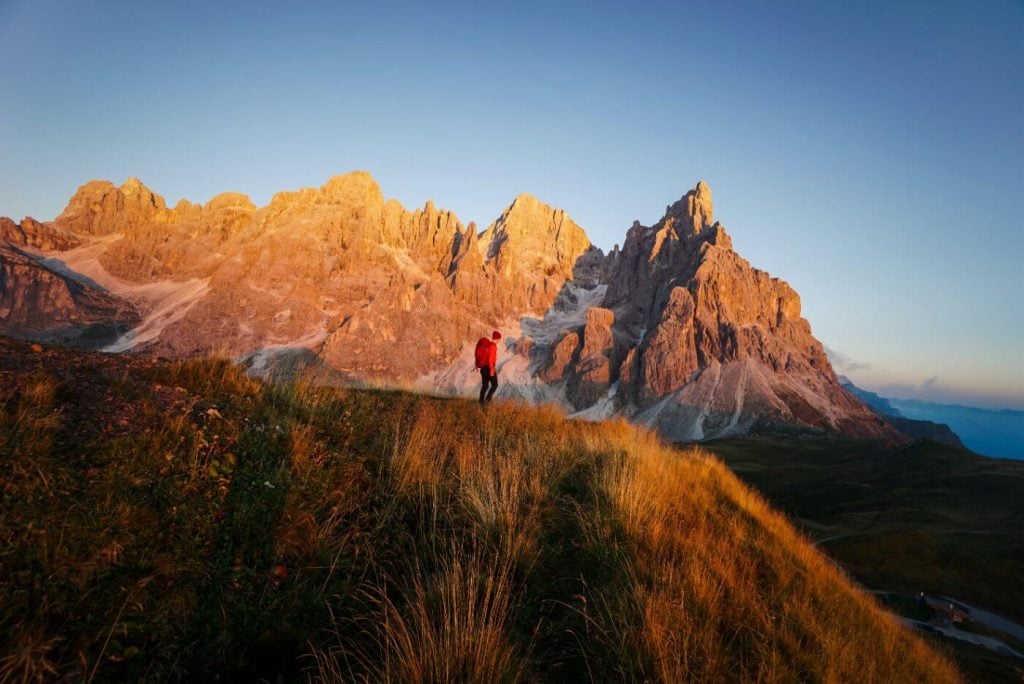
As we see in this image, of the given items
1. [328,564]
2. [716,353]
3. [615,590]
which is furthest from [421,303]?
[615,590]

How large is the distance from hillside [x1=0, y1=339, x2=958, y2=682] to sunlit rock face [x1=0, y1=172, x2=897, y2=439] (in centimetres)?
11656

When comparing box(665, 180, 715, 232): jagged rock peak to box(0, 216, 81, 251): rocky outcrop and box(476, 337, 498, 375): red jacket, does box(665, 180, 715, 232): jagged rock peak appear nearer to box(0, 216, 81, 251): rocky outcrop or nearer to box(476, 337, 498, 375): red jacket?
box(476, 337, 498, 375): red jacket

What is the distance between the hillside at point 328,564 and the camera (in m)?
3.20

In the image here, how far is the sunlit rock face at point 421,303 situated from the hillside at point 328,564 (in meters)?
117

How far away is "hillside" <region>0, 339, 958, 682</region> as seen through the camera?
3197 mm

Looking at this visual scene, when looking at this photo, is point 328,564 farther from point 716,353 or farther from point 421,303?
point 421,303

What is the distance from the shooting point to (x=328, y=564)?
461 cm

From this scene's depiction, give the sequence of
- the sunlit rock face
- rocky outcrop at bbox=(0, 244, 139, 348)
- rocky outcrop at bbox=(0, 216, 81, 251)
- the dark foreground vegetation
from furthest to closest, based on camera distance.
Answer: rocky outcrop at bbox=(0, 216, 81, 251)
rocky outcrop at bbox=(0, 244, 139, 348)
the sunlit rock face
the dark foreground vegetation

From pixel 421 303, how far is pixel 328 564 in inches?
6411

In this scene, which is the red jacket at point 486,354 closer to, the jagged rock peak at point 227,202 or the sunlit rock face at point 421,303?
the sunlit rock face at point 421,303

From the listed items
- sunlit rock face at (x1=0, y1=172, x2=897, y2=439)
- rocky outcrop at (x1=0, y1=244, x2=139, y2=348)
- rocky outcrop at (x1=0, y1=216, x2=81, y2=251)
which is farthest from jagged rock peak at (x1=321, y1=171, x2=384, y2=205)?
rocky outcrop at (x1=0, y1=216, x2=81, y2=251)

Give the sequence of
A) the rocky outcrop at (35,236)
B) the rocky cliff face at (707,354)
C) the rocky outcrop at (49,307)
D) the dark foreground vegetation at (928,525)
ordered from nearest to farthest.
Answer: the dark foreground vegetation at (928,525) → the rocky cliff face at (707,354) → the rocky outcrop at (49,307) → the rocky outcrop at (35,236)

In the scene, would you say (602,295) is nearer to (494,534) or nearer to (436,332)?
(436,332)

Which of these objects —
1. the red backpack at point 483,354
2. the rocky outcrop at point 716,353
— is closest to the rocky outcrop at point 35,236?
the rocky outcrop at point 716,353
